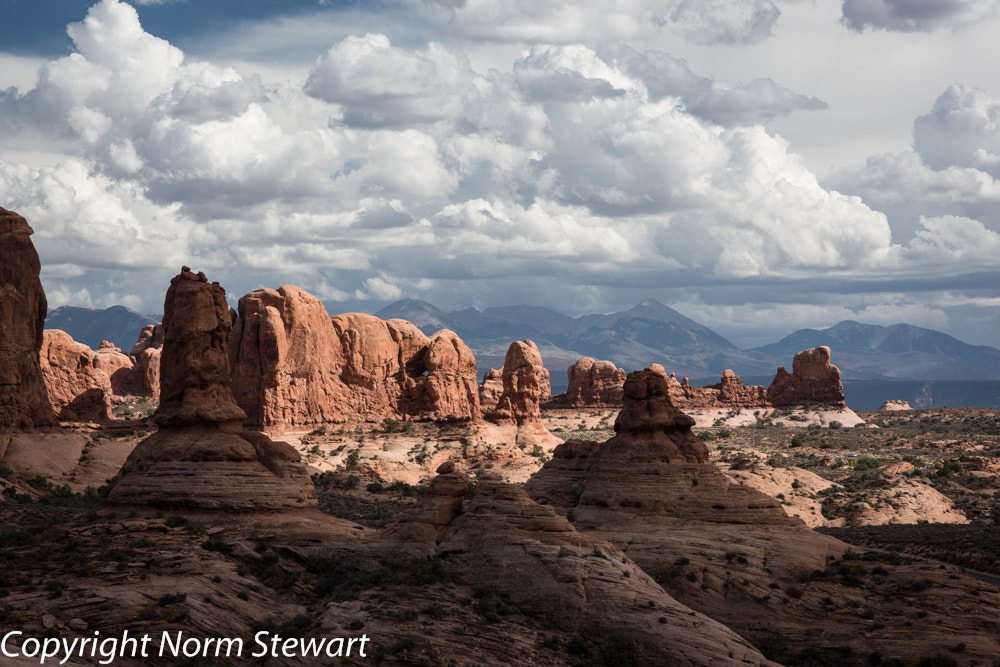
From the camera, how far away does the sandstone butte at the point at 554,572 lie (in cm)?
2997

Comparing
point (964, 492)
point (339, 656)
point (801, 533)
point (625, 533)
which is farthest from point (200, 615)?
point (964, 492)

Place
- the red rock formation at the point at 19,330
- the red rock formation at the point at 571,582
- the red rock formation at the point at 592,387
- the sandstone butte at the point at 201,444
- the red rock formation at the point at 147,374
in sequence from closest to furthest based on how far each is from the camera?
the red rock formation at the point at 571,582, the sandstone butte at the point at 201,444, the red rock formation at the point at 19,330, the red rock formation at the point at 147,374, the red rock formation at the point at 592,387

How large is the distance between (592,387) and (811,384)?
31.7 m

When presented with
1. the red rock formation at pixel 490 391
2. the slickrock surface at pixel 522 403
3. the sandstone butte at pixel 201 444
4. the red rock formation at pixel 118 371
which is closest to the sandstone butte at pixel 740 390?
the red rock formation at pixel 490 391

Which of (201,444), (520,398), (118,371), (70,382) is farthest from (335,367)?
(118,371)

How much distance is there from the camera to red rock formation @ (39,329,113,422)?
78.8 m

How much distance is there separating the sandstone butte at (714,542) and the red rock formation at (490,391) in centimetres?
7859

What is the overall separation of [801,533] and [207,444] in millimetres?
25106

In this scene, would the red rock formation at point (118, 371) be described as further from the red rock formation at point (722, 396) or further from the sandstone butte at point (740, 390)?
the red rock formation at point (722, 396)

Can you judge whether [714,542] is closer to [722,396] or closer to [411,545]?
[411,545]

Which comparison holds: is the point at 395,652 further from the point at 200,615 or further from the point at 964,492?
the point at 964,492

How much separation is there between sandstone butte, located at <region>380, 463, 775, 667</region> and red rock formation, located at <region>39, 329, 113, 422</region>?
50.4 metres

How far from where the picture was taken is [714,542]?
42.7 metres

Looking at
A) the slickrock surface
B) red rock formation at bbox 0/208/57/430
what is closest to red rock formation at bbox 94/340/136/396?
the slickrock surface
